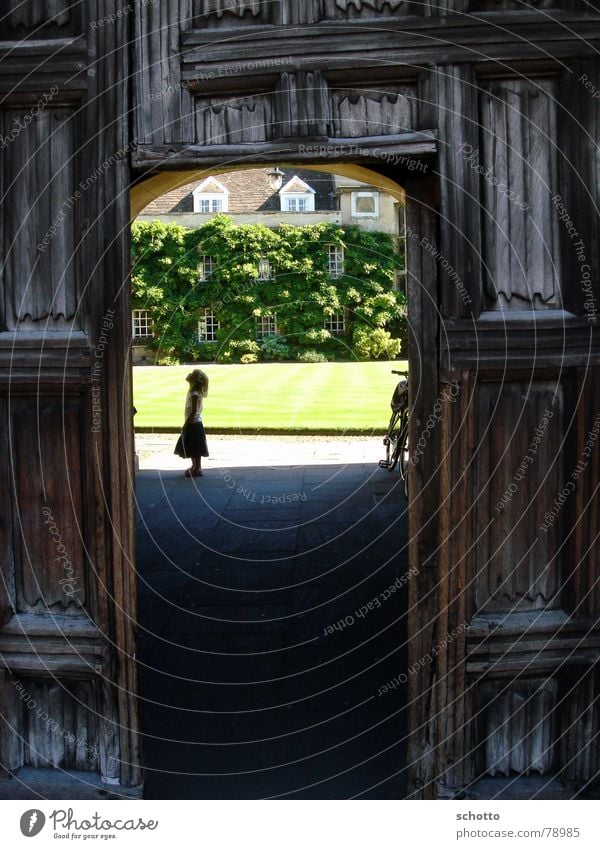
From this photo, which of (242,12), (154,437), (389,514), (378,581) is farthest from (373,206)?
(242,12)

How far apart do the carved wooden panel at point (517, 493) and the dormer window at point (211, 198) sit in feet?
118

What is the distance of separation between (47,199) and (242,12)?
1129 mm

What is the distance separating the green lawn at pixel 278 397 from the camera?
1933 cm

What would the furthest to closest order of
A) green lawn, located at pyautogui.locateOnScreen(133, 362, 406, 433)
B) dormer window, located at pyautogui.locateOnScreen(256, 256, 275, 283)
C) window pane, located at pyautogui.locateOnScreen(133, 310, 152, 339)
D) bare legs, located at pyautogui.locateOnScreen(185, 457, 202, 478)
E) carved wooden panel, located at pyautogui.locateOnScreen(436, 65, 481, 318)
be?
window pane, located at pyautogui.locateOnScreen(133, 310, 152, 339) → dormer window, located at pyautogui.locateOnScreen(256, 256, 275, 283) → green lawn, located at pyautogui.locateOnScreen(133, 362, 406, 433) → bare legs, located at pyautogui.locateOnScreen(185, 457, 202, 478) → carved wooden panel, located at pyautogui.locateOnScreen(436, 65, 481, 318)

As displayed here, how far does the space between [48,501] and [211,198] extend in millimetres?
36634

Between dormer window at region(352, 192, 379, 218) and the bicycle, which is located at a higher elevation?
dormer window at region(352, 192, 379, 218)

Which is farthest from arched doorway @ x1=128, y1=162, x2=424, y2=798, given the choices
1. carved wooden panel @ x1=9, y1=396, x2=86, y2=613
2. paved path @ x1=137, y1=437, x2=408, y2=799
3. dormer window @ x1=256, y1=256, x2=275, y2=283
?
dormer window @ x1=256, y1=256, x2=275, y2=283

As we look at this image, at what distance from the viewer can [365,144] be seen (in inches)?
163

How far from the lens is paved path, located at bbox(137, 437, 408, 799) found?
205 inches

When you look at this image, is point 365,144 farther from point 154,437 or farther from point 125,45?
point 154,437

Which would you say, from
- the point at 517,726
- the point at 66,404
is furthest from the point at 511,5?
the point at 517,726

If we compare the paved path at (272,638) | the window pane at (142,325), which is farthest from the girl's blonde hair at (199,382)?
the window pane at (142,325)

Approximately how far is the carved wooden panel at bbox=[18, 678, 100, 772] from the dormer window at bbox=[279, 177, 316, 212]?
114ft

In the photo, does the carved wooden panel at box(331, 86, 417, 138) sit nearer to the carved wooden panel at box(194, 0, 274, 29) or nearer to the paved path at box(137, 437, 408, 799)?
the carved wooden panel at box(194, 0, 274, 29)
